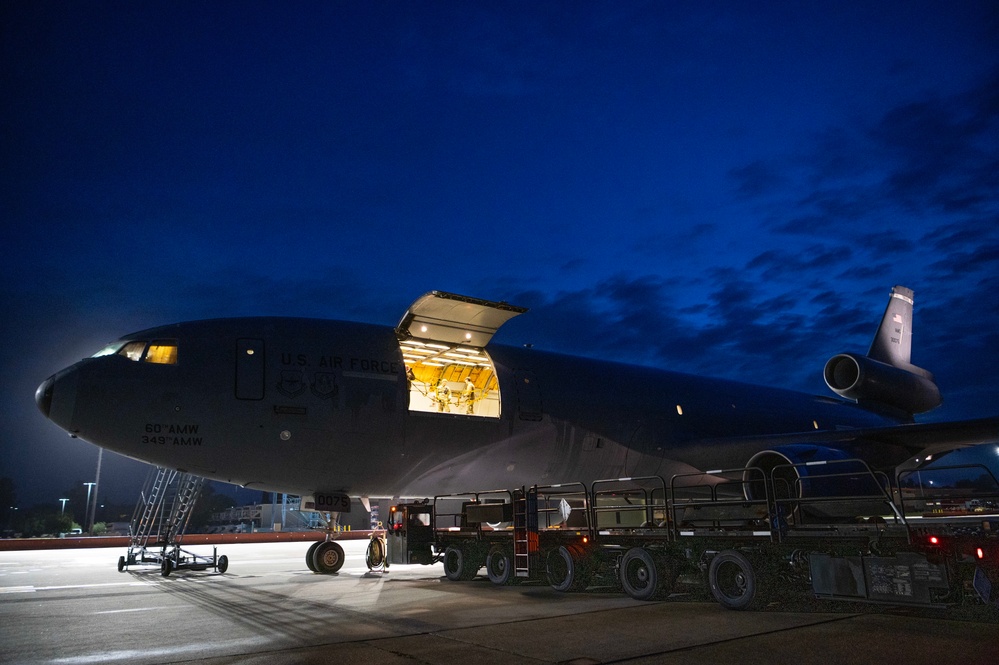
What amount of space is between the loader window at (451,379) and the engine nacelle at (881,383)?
1047 cm

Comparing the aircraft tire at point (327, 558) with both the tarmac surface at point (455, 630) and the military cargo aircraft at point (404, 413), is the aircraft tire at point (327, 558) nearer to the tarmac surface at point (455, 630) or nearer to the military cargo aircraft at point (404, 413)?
the military cargo aircraft at point (404, 413)

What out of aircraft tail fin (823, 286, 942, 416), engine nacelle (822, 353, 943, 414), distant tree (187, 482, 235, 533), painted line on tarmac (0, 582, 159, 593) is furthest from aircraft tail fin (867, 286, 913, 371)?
distant tree (187, 482, 235, 533)

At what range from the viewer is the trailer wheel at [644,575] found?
1001 cm

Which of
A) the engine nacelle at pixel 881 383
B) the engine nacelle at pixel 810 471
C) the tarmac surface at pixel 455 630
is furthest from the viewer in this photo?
the engine nacelle at pixel 881 383

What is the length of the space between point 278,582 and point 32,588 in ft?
15.8

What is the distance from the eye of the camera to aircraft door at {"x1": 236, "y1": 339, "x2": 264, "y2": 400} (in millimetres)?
11891

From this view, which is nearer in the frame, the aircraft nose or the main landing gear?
the aircraft nose

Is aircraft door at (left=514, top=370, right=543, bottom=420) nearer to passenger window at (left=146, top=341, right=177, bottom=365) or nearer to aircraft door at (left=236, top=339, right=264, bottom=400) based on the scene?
aircraft door at (left=236, top=339, right=264, bottom=400)

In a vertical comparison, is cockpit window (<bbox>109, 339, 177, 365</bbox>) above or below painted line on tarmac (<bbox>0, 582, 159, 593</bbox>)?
above

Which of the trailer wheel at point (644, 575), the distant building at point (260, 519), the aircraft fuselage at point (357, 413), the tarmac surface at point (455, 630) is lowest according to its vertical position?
the distant building at point (260, 519)

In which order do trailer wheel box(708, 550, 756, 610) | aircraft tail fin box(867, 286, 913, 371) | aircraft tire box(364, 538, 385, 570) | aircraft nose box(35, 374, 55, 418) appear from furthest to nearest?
aircraft tail fin box(867, 286, 913, 371) < aircraft tire box(364, 538, 385, 570) < aircraft nose box(35, 374, 55, 418) < trailer wheel box(708, 550, 756, 610)

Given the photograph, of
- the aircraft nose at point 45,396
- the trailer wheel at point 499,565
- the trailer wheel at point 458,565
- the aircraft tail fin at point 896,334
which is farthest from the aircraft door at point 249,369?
the aircraft tail fin at point 896,334

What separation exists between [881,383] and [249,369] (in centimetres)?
1789

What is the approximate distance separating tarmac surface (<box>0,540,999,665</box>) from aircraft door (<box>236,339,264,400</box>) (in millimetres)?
3258
